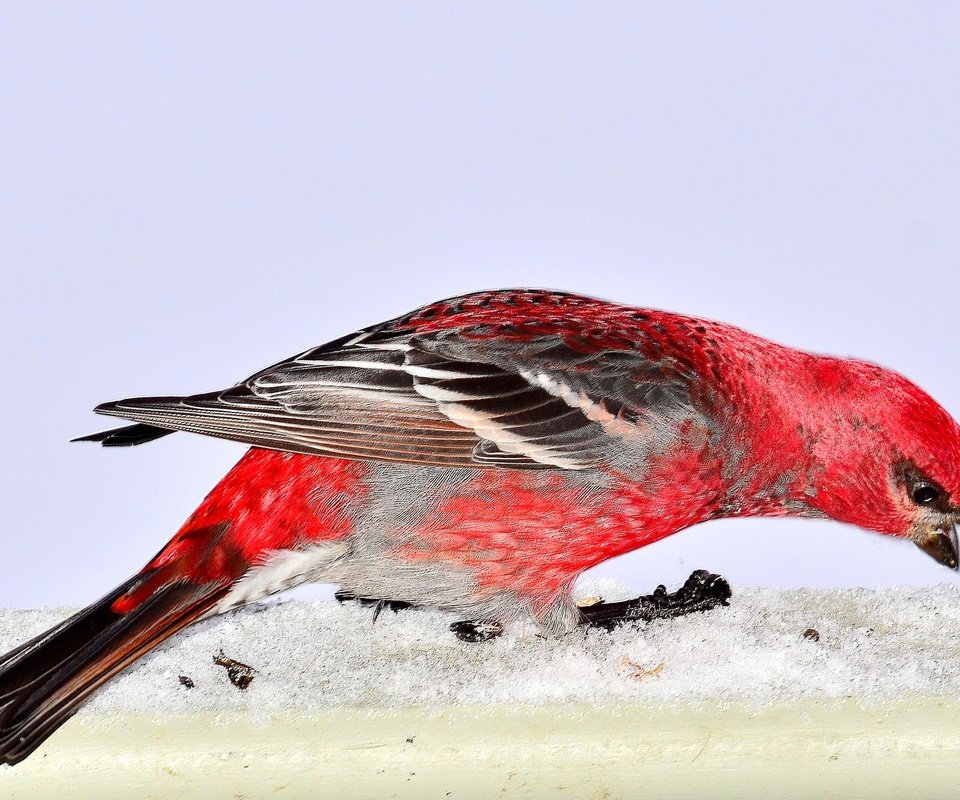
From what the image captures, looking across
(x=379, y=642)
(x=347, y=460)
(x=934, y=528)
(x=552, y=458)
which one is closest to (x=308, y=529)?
(x=347, y=460)

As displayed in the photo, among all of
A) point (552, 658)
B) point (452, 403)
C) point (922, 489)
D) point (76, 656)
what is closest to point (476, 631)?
point (552, 658)

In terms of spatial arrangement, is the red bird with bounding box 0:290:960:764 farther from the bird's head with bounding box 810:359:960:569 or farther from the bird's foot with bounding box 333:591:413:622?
the bird's foot with bounding box 333:591:413:622

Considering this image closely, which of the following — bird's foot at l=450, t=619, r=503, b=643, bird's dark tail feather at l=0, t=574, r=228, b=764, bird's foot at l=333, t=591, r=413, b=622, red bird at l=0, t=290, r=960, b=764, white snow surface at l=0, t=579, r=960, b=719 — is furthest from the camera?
bird's foot at l=333, t=591, r=413, b=622

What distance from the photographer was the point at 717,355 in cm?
243

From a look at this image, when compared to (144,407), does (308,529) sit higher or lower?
lower

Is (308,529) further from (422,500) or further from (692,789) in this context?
(692,789)

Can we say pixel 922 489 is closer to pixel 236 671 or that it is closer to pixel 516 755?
pixel 516 755

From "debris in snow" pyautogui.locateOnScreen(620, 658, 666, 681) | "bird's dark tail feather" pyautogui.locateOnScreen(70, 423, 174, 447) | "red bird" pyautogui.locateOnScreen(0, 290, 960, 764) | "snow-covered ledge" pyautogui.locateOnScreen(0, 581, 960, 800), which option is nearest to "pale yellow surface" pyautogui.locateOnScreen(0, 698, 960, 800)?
"snow-covered ledge" pyautogui.locateOnScreen(0, 581, 960, 800)

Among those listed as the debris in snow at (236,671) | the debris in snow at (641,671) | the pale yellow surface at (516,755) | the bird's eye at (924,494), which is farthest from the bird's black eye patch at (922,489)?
the debris in snow at (236,671)

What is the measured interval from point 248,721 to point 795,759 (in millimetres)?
943

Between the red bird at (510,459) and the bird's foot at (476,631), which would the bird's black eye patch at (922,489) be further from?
the bird's foot at (476,631)

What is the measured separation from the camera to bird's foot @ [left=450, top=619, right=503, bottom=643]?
2.40 m

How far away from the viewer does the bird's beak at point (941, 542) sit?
231 cm

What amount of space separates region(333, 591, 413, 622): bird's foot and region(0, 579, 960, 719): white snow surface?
2 cm
